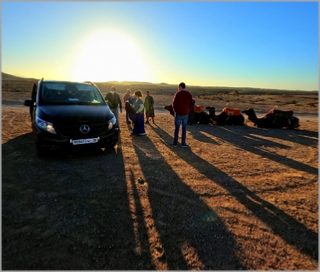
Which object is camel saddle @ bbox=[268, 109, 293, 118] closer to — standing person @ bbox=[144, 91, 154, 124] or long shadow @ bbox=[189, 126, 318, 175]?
long shadow @ bbox=[189, 126, 318, 175]

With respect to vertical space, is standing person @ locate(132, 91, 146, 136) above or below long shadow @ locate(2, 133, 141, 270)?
above

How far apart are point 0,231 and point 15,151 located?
12.0 ft

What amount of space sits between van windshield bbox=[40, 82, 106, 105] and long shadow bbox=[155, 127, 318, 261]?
3.97 m

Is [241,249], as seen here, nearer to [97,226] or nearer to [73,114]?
[97,226]

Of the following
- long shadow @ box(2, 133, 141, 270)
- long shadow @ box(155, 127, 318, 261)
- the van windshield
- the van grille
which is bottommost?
long shadow @ box(2, 133, 141, 270)

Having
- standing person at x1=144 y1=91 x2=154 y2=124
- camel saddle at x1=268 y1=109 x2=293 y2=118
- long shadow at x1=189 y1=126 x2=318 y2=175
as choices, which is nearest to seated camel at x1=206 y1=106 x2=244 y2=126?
long shadow at x1=189 y1=126 x2=318 y2=175

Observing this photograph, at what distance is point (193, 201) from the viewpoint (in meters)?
3.61

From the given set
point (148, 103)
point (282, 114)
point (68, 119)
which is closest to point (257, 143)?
point (282, 114)

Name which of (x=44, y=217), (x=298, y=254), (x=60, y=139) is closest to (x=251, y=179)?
(x=298, y=254)

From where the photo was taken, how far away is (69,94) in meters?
6.30

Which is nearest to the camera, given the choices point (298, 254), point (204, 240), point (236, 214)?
point (298, 254)

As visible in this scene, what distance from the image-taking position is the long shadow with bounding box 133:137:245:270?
7.86 feet

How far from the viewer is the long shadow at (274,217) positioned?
106 inches

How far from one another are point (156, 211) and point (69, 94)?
186 inches
